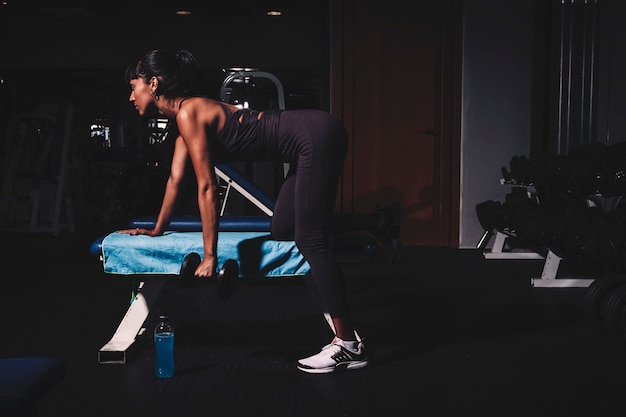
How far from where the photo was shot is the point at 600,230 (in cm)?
271

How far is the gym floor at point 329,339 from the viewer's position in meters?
1.89

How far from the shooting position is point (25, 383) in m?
0.90

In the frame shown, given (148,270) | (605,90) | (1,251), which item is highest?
(605,90)

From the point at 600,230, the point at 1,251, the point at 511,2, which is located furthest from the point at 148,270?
the point at 511,2

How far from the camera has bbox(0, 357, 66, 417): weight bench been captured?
0.84 meters

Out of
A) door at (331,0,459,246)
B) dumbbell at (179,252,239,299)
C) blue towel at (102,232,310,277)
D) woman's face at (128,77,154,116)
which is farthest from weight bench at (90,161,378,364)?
door at (331,0,459,246)

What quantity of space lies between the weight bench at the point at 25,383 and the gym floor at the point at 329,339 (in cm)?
86

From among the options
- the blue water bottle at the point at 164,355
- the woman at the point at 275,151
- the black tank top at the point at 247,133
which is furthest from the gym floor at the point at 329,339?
the black tank top at the point at 247,133

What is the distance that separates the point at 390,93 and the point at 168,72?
3.70 metres

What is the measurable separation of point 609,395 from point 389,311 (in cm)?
129

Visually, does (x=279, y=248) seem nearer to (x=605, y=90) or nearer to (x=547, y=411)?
(x=547, y=411)

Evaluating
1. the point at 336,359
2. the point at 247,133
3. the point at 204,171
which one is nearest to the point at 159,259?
the point at 204,171

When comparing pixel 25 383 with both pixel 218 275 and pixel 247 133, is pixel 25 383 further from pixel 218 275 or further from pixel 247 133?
pixel 247 133

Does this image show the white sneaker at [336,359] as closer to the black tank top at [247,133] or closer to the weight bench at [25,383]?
the black tank top at [247,133]
